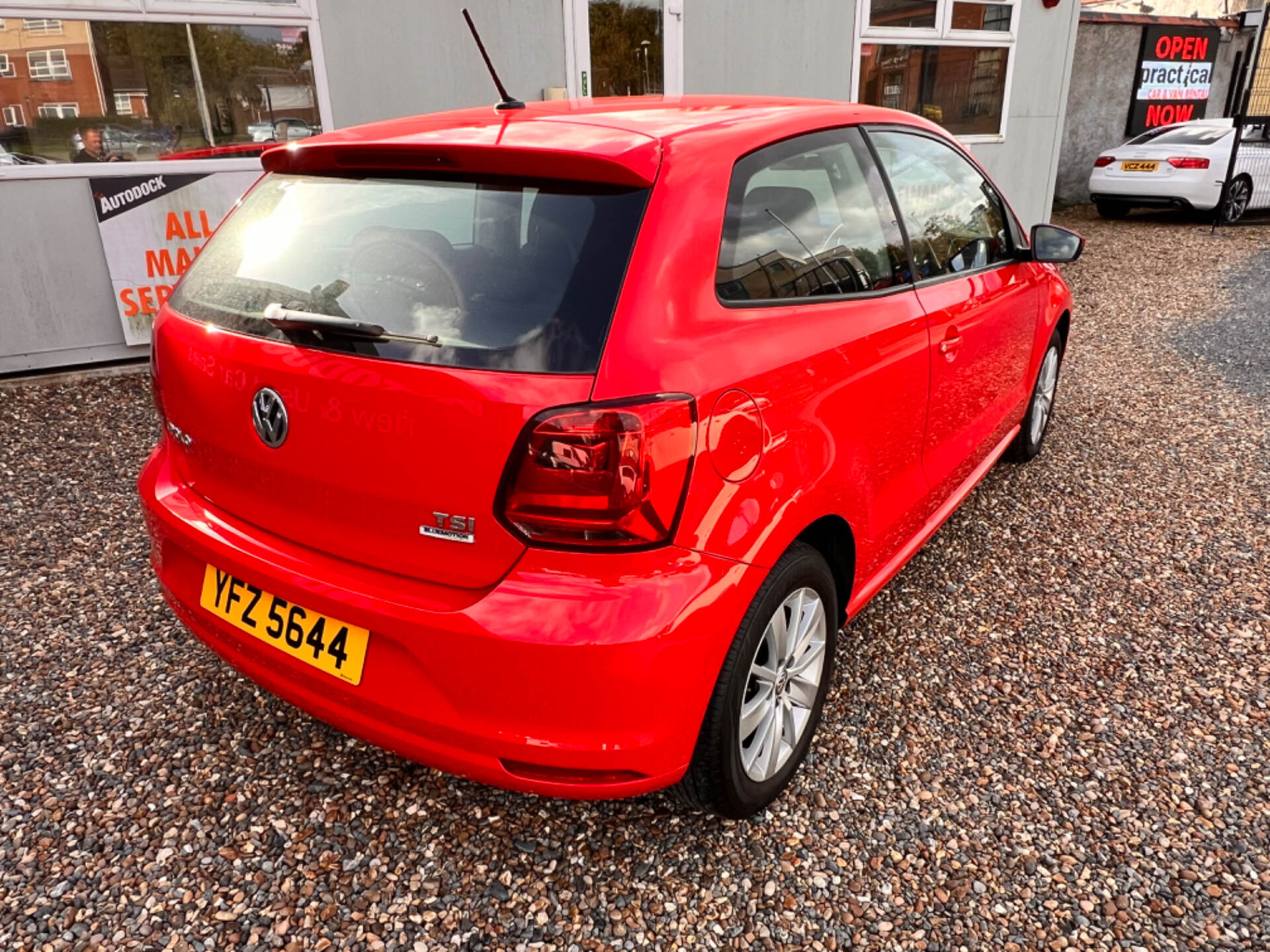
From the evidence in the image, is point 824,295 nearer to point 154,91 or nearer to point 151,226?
point 151,226

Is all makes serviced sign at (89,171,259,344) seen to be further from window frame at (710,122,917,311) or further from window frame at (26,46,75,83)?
window frame at (710,122,917,311)

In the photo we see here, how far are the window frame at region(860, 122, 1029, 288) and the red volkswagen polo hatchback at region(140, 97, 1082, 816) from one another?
0.35 meters

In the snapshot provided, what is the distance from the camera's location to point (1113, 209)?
1325 cm

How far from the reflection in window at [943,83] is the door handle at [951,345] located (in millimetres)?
6010

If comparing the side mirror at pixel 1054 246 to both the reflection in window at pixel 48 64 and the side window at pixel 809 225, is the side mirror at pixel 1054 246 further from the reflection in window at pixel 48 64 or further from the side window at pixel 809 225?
the reflection in window at pixel 48 64

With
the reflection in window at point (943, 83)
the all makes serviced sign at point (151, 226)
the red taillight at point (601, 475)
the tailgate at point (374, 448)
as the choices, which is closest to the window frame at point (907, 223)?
the red taillight at point (601, 475)

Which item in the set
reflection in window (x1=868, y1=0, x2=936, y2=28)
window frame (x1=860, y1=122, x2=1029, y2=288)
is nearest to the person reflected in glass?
window frame (x1=860, y1=122, x2=1029, y2=288)

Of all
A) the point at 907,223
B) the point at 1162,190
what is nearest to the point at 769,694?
the point at 907,223

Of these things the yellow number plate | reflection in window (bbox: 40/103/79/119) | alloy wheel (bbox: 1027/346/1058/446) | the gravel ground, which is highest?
reflection in window (bbox: 40/103/79/119)

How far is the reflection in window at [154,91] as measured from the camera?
5094mm

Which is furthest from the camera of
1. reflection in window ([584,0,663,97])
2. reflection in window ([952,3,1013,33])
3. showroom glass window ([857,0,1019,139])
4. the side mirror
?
reflection in window ([952,3,1013,33])

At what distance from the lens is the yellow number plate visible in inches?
73.3

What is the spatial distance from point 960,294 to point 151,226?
483cm

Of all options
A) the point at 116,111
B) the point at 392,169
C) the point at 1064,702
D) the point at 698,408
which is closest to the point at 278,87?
the point at 116,111
